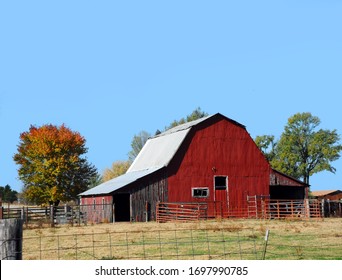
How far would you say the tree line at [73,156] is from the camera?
220 ft

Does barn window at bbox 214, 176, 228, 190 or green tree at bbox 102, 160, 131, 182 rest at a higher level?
green tree at bbox 102, 160, 131, 182

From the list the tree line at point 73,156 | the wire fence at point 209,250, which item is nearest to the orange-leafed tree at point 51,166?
the tree line at point 73,156

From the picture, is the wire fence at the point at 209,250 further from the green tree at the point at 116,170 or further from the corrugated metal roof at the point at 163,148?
the green tree at the point at 116,170

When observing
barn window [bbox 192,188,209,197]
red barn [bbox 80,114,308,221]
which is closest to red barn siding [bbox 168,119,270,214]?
red barn [bbox 80,114,308,221]

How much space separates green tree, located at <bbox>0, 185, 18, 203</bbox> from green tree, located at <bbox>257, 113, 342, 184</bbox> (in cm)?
4241

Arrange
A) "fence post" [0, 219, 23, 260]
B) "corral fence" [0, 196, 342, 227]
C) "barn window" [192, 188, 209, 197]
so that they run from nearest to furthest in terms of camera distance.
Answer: "fence post" [0, 219, 23, 260]
"corral fence" [0, 196, 342, 227]
"barn window" [192, 188, 209, 197]

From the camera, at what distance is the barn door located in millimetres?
44156

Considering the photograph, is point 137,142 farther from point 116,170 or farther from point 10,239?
point 10,239

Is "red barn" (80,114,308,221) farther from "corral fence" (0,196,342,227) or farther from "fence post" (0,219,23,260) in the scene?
"fence post" (0,219,23,260)

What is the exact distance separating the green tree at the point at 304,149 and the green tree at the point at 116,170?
26689 mm

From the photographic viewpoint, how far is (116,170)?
101 meters

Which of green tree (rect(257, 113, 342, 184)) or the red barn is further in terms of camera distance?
green tree (rect(257, 113, 342, 184))
